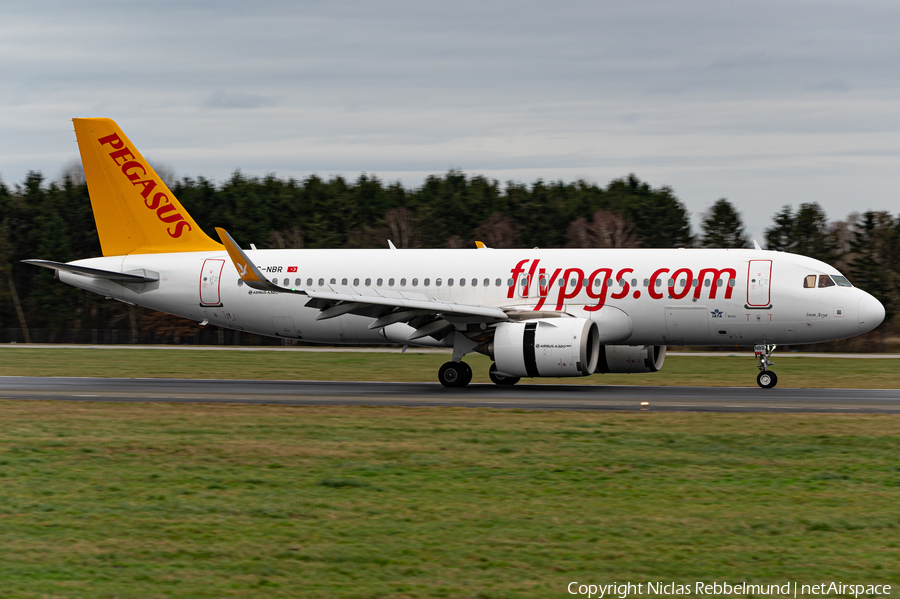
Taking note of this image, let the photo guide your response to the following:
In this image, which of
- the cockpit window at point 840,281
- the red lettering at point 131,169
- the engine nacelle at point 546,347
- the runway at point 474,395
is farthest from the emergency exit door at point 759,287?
the red lettering at point 131,169

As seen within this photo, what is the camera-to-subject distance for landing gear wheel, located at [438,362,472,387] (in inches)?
1105

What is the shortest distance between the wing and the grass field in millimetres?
7898

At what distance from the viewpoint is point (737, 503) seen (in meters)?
11.5

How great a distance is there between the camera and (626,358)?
29797mm

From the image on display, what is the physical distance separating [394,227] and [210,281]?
55.3 m

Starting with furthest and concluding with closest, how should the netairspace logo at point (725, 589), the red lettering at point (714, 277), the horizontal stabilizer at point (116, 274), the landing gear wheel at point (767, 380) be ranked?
the horizontal stabilizer at point (116, 274)
the landing gear wheel at point (767, 380)
the red lettering at point (714, 277)
the netairspace logo at point (725, 589)

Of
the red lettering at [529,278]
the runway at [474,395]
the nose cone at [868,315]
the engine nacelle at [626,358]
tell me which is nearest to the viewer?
the runway at [474,395]

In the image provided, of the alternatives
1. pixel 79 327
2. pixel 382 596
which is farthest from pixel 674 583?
pixel 79 327

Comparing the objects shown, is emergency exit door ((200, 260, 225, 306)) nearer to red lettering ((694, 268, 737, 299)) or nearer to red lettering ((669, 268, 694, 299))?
red lettering ((669, 268, 694, 299))

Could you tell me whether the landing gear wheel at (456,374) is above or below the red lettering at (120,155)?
below

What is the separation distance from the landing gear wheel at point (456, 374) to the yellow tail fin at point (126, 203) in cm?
943

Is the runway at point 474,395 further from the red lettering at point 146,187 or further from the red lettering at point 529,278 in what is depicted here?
the red lettering at point 146,187

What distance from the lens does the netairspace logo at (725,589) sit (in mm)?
7898

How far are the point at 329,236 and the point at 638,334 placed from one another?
203 feet
